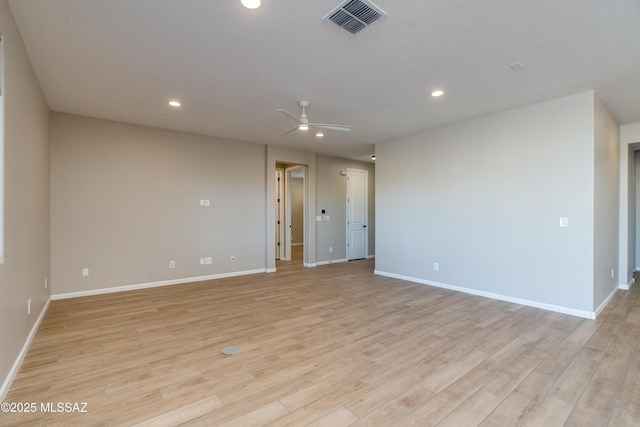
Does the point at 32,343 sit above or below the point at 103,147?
below

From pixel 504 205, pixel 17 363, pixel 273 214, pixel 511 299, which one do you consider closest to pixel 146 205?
pixel 273 214

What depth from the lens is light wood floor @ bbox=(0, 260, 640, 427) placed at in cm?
193

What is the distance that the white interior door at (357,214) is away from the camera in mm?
8164

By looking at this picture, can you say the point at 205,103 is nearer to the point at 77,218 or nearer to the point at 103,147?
the point at 103,147

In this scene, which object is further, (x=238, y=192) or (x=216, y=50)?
(x=238, y=192)

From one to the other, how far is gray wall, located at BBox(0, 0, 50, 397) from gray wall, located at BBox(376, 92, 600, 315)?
5352 millimetres

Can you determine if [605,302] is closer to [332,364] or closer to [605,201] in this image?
[605,201]

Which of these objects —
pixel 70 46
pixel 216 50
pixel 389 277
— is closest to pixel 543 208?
pixel 389 277

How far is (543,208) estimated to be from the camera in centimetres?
399

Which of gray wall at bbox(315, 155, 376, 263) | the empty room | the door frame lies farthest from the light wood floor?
A: the door frame

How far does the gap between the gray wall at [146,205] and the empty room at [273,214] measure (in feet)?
0.11

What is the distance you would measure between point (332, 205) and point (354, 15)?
5.71 meters

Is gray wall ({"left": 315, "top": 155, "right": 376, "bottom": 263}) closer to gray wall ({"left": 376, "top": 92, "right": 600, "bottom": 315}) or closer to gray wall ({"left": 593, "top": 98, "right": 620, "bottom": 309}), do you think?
gray wall ({"left": 376, "top": 92, "right": 600, "bottom": 315})

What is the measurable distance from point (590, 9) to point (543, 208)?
252 cm
